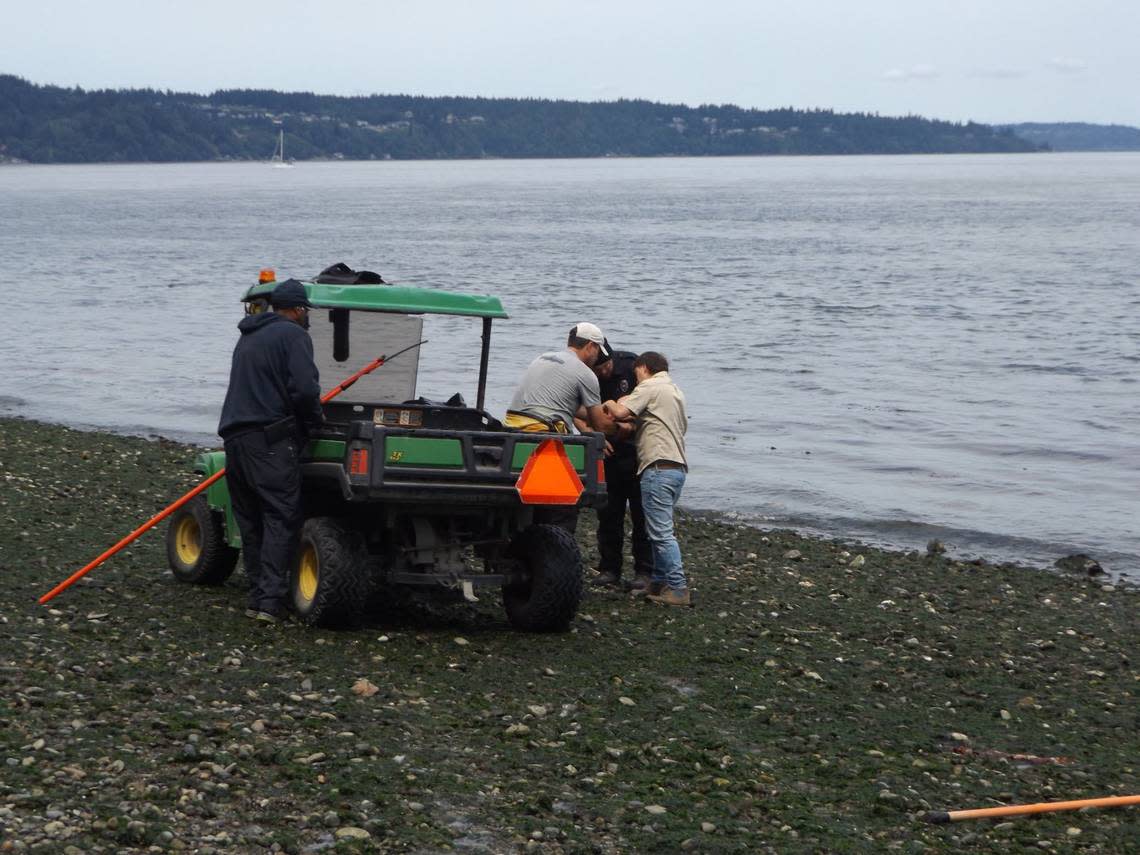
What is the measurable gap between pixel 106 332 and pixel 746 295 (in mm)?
18833

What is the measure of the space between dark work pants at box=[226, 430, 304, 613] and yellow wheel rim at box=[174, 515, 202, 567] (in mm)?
1041

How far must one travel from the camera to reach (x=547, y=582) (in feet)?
29.8

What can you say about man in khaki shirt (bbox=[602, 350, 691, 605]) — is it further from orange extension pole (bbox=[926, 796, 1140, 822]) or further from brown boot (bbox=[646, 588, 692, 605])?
orange extension pole (bbox=[926, 796, 1140, 822])

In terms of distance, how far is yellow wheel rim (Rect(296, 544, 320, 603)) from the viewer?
Result: 8.94 m

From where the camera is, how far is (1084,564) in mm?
14609

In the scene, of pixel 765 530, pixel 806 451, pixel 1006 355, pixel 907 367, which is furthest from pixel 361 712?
pixel 1006 355

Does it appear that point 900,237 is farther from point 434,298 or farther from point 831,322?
point 434,298

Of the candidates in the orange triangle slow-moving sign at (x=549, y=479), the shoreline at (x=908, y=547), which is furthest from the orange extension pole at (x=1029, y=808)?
the shoreline at (x=908, y=547)

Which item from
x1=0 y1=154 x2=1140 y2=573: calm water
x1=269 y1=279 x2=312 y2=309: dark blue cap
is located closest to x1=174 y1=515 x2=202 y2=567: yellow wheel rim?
x1=269 y1=279 x2=312 y2=309: dark blue cap

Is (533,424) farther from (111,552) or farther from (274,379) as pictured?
(111,552)

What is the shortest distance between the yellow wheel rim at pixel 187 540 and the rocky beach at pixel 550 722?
0.75ft

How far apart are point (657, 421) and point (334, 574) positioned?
8.65 ft

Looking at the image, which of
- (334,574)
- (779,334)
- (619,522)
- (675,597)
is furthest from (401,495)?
(779,334)

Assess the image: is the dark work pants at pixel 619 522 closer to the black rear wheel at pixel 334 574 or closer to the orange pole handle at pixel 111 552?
the black rear wheel at pixel 334 574
